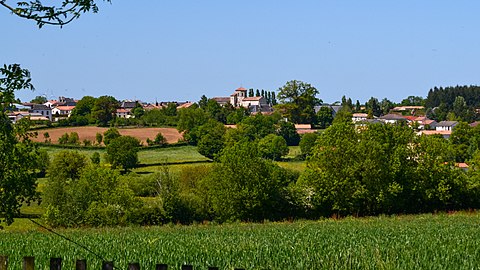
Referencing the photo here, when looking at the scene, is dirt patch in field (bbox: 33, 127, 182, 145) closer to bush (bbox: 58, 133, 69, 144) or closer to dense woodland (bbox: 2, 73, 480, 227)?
bush (bbox: 58, 133, 69, 144)

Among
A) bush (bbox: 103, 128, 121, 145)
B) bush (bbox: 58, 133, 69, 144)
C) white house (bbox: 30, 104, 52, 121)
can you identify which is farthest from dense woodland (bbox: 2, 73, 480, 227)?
white house (bbox: 30, 104, 52, 121)

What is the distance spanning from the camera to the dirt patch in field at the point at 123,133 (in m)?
115

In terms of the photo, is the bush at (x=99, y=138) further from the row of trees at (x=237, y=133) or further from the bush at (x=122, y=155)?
the bush at (x=122, y=155)

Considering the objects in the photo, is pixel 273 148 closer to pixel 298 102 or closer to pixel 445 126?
pixel 298 102

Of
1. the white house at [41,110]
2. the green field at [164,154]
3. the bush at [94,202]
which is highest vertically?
the white house at [41,110]

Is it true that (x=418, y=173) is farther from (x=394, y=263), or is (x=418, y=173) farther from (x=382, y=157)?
(x=394, y=263)

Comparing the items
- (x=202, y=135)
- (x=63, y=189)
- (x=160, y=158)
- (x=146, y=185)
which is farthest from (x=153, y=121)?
(x=63, y=189)

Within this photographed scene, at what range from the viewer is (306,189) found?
154 ft

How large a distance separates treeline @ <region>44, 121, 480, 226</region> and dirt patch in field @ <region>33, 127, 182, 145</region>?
211 feet

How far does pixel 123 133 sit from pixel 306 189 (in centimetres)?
7653

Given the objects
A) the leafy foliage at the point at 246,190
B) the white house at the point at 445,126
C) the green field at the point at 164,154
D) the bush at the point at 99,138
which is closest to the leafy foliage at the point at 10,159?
the leafy foliage at the point at 246,190

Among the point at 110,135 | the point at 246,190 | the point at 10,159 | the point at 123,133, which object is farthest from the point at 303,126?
the point at 10,159

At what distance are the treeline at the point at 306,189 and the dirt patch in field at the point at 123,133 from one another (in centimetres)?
6429

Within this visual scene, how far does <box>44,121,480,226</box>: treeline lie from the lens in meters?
44.9
